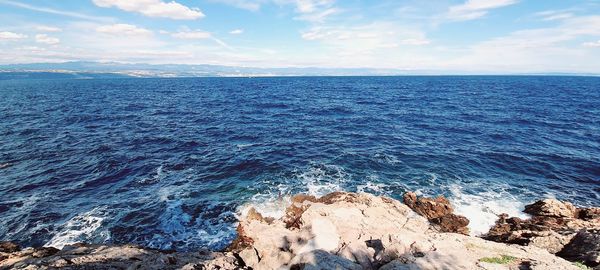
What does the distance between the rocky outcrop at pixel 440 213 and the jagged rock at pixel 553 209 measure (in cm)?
556

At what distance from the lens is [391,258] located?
500 inches

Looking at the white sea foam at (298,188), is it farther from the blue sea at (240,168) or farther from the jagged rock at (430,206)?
the jagged rock at (430,206)

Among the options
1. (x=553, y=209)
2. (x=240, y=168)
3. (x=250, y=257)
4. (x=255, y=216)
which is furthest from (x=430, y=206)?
(x=240, y=168)

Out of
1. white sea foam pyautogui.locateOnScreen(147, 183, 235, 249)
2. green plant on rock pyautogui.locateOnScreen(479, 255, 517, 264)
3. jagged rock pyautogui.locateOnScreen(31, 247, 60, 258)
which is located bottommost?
white sea foam pyautogui.locateOnScreen(147, 183, 235, 249)

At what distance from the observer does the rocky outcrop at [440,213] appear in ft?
69.4

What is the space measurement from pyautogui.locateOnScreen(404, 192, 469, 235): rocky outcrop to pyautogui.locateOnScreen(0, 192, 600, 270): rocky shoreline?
1054 millimetres

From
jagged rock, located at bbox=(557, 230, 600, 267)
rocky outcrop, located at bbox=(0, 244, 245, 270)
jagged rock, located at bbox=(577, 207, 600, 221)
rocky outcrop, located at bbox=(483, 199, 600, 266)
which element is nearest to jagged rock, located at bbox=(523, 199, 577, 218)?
rocky outcrop, located at bbox=(483, 199, 600, 266)

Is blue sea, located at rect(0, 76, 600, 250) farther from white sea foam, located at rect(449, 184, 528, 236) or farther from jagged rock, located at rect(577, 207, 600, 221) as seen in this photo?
jagged rock, located at rect(577, 207, 600, 221)

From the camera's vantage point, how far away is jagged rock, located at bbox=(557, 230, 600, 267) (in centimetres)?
1278

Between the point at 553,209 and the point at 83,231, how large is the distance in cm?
3299

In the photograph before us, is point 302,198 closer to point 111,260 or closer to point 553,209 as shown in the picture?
point 111,260

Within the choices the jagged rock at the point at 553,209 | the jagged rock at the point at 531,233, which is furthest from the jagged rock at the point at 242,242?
the jagged rock at the point at 553,209

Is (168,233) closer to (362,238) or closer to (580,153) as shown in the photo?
(362,238)

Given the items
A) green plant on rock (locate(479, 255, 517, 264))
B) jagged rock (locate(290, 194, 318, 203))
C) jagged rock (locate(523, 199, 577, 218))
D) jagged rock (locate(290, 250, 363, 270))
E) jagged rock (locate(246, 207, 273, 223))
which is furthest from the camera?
jagged rock (locate(290, 194, 318, 203))
